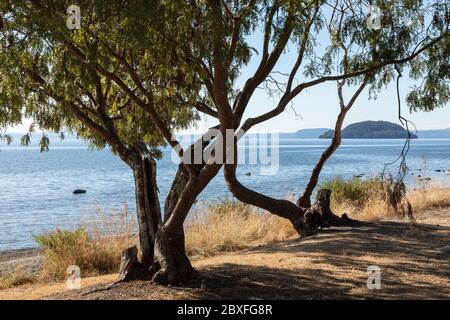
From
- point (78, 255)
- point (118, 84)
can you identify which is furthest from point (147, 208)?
point (78, 255)

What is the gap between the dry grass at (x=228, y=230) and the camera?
42.4 ft

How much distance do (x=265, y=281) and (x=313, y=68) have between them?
335 centimetres

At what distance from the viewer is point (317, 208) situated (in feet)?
41.7

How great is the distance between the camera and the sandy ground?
7.50 metres

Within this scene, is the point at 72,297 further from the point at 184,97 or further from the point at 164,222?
the point at 184,97

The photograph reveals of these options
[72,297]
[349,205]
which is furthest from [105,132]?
[349,205]

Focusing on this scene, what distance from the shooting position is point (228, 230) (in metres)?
13.6

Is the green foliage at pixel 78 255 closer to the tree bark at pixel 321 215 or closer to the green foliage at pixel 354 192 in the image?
the tree bark at pixel 321 215

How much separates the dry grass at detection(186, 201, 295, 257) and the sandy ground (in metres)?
1.43

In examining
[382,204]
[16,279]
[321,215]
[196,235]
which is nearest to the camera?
[16,279]

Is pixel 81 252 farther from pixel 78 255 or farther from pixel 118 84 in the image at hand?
pixel 118 84

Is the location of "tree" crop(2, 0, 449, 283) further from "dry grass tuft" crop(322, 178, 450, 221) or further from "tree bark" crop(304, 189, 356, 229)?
"dry grass tuft" crop(322, 178, 450, 221)

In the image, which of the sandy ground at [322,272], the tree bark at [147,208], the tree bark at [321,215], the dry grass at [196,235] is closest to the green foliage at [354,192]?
the dry grass at [196,235]

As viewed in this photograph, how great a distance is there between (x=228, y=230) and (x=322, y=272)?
511 cm
